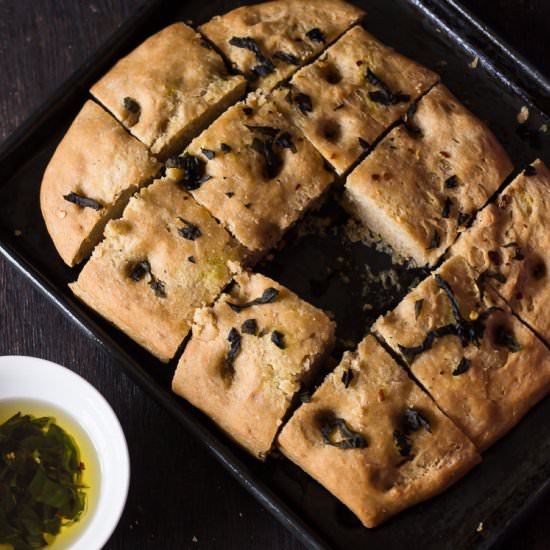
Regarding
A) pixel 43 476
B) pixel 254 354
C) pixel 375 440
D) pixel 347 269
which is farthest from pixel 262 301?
pixel 43 476

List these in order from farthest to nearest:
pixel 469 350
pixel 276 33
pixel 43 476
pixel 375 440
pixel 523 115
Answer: pixel 523 115 < pixel 276 33 < pixel 43 476 < pixel 469 350 < pixel 375 440

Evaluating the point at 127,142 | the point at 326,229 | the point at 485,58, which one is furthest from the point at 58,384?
the point at 485,58

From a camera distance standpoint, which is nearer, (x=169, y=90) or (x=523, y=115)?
(x=169, y=90)

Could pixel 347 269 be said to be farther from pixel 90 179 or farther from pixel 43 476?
pixel 43 476

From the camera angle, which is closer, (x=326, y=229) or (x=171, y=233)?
(x=171, y=233)

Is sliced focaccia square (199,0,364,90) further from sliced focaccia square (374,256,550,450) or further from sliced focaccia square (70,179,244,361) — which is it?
sliced focaccia square (374,256,550,450)

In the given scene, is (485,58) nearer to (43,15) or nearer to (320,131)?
(320,131)

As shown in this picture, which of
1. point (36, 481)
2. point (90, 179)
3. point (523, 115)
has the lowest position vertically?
point (36, 481)

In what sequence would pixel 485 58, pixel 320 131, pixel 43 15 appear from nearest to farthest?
pixel 320 131, pixel 485 58, pixel 43 15
